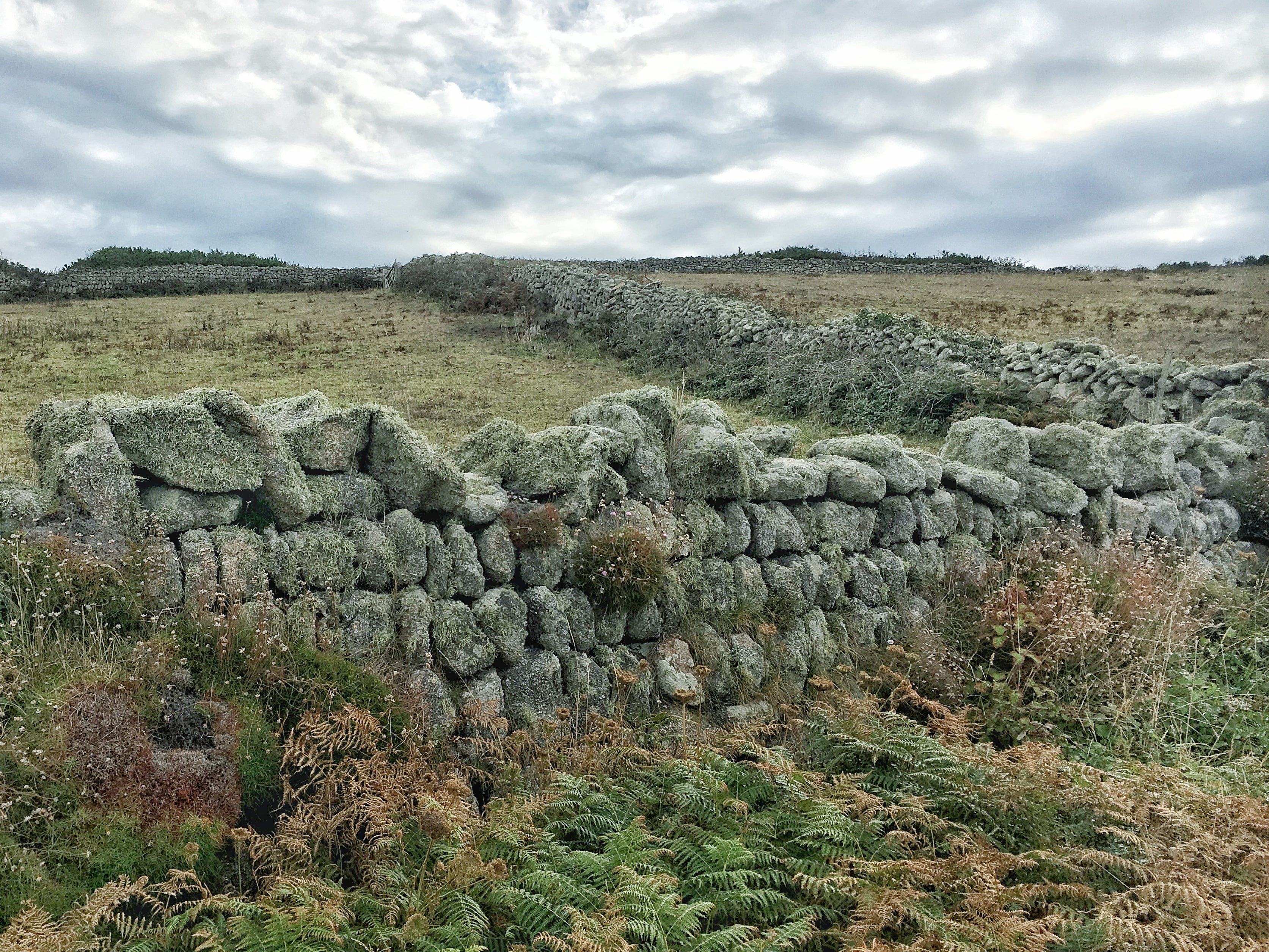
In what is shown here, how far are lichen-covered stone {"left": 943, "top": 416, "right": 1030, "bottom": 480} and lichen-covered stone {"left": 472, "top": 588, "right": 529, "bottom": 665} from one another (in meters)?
5.25

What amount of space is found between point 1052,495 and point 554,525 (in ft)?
19.1

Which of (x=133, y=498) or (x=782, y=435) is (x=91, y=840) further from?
(x=782, y=435)

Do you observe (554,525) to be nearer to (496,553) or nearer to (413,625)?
(496,553)

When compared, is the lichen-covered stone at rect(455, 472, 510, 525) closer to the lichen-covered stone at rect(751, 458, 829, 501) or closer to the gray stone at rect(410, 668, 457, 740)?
the gray stone at rect(410, 668, 457, 740)

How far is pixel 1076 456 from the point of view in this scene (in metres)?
8.95

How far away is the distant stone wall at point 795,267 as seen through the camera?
140ft

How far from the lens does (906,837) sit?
13.2ft

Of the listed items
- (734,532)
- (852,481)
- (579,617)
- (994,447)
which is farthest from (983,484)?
(579,617)

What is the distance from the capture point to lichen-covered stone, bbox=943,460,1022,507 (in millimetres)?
8359

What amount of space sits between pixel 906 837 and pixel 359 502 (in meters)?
3.82

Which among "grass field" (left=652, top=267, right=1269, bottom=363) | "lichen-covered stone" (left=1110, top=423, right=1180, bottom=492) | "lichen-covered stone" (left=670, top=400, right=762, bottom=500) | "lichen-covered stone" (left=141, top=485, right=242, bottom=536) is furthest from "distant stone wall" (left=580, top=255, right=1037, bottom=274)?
"lichen-covered stone" (left=141, top=485, right=242, bottom=536)

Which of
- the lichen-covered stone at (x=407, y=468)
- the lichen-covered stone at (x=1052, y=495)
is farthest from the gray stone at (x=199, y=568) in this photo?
the lichen-covered stone at (x=1052, y=495)

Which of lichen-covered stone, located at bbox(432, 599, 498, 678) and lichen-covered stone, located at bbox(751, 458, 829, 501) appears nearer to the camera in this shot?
lichen-covered stone, located at bbox(432, 599, 498, 678)

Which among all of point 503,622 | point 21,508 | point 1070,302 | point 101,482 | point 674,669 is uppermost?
point 1070,302
